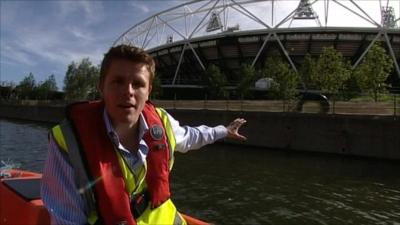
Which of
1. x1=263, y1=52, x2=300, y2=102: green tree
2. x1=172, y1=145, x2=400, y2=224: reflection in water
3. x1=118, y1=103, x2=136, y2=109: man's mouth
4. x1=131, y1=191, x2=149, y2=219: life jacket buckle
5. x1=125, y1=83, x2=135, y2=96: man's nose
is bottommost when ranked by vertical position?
x1=172, y1=145, x2=400, y2=224: reflection in water

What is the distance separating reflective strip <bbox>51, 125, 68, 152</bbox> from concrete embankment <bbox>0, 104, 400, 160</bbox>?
22979mm

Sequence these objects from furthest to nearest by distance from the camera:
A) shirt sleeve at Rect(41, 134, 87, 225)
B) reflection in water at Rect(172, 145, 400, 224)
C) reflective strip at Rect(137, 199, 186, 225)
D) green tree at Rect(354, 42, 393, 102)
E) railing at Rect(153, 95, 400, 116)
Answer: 1. green tree at Rect(354, 42, 393, 102)
2. railing at Rect(153, 95, 400, 116)
3. reflection in water at Rect(172, 145, 400, 224)
4. reflective strip at Rect(137, 199, 186, 225)
5. shirt sleeve at Rect(41, 134, 87, 225)

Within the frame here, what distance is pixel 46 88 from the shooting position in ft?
306

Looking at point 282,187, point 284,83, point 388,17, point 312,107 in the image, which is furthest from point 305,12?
point 282,187

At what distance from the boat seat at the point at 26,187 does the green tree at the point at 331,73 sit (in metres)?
34.2

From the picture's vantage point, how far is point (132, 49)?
258cm

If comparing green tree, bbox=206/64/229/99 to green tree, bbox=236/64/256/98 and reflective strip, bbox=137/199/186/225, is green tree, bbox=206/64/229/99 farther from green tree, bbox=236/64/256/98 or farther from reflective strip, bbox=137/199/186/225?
reflective strip, bbox=137/199/186/225

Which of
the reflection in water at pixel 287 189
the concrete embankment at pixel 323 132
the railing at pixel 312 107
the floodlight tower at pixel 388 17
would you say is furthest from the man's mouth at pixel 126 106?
the floodlight tower at pixel 388 17

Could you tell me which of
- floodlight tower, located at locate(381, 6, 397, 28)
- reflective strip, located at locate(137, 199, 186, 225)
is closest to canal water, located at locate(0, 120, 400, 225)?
reflective strip, located at locate(137, 199, 186, 225)

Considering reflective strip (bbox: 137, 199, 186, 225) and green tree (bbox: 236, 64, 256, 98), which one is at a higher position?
green tree (bbox: 236, 64, 256, 98)

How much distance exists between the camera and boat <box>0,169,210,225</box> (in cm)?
475

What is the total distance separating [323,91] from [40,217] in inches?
1513

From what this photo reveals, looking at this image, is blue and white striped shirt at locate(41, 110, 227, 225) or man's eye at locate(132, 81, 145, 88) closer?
blue and white striped shirt at locate(41, 110, 227, 225)

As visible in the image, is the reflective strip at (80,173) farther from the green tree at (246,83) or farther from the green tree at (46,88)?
the green tree at (46,88)
